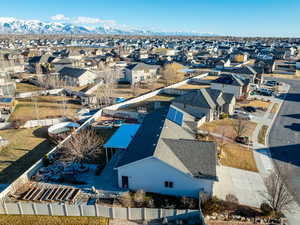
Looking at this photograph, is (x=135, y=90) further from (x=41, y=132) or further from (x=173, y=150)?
(x=173, y=150)

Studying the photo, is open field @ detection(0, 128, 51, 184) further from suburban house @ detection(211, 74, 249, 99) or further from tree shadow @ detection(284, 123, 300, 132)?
suburban house @ detection(211, 74, 249, 99)

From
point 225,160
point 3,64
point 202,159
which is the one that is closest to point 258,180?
point 225,160

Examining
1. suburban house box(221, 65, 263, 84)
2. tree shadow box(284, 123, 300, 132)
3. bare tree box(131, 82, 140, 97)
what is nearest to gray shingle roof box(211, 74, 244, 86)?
suburban house box(221, 65, 263, 84)

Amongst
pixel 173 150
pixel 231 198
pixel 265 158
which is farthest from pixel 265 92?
pixel 173 150

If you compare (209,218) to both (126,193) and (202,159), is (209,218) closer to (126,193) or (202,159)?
(202,159)

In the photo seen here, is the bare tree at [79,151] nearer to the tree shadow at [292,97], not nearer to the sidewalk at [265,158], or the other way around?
the sidewalk at [265,158]

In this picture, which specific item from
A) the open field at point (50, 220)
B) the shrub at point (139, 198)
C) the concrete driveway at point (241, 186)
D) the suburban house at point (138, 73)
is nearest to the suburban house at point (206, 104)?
the concrete driveway at point (241, 186)
